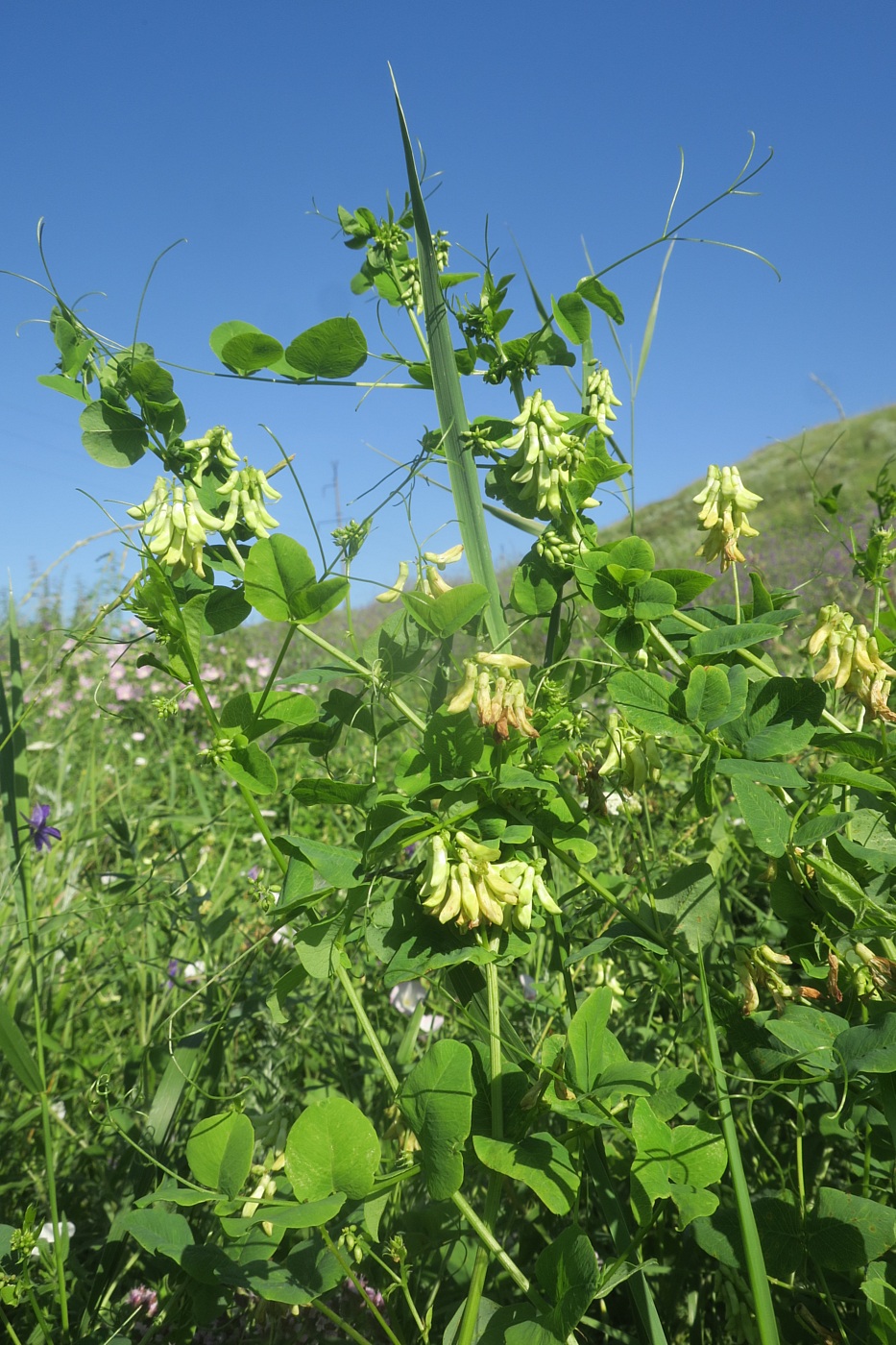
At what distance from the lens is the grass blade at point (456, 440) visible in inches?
35.1

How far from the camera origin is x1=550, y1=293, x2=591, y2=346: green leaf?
3.24 feet

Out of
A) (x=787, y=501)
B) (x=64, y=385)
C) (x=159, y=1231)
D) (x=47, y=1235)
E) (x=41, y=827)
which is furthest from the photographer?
(x=787, y=501)

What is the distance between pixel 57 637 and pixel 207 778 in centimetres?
126

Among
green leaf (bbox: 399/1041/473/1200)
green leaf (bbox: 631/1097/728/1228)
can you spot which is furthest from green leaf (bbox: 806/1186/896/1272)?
green leaf (bbox: 399/1041/473/1200)

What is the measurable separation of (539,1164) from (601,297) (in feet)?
2.94

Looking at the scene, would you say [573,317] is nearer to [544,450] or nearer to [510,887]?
[544,450]

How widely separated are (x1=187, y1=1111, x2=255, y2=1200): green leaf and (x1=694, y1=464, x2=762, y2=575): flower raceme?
30.0 inches

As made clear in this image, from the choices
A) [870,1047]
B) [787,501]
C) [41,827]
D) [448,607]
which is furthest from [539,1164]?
[787,501]

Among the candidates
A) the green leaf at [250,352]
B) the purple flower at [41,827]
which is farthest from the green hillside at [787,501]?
the green leaf at [250,352]

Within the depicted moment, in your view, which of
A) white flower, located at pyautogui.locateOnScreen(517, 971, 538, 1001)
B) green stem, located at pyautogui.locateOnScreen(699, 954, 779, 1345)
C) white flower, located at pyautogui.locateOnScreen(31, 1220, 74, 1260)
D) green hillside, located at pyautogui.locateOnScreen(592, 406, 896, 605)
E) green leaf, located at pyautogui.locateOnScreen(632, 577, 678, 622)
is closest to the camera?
green stem, located at pyautogui.locateOnScreen(699, 954, 779, 1345)

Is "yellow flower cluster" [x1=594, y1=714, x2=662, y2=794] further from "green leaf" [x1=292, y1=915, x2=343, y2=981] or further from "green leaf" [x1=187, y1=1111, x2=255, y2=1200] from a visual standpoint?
"green leaf" [x1=187, y1=1111, x2=255, y2=1200]

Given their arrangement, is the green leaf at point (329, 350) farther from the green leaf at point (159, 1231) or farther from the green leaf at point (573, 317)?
the green leaf at point (159, 1231)

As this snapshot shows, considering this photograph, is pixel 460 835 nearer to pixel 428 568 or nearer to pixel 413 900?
pixel 413 900

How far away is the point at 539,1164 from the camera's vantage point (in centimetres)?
75
